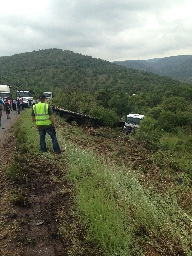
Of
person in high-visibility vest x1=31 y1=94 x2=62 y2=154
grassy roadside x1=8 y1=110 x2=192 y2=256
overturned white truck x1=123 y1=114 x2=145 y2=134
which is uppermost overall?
person in high-visibility vest x1=31 y1=94 x2=62 y2=154

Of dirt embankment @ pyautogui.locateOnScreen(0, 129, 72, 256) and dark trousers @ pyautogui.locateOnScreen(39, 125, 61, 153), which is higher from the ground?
dark trousers @ pyautogui.locateOnScreen(39, 125, 61, 153)

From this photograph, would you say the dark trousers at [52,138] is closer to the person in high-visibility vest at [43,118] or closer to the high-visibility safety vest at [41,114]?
the person in high-visibility vest at [43,118]

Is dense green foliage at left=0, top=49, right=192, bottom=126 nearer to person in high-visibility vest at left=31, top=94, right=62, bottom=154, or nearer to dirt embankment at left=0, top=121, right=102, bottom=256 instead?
person in high-visibility vest at left=31, top=94, right=62, bottom=154

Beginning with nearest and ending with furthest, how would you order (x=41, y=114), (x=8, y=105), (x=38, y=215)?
(x=38, y=215)
(x=41, y=114)
(x=8, y=105)

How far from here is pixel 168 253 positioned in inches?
118

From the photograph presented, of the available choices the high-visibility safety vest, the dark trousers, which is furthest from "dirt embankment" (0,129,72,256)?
the high-visibility safety vest

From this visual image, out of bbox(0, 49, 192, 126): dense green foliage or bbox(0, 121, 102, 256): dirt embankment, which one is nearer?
bbox(0, 121, 102, 256): dirt embankment

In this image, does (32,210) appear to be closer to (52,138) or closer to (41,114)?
(52,138)

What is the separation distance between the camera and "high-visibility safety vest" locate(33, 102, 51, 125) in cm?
729

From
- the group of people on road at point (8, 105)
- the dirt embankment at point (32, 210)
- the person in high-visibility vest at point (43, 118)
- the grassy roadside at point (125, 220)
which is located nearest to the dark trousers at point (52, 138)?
the person in high-visibility vest at point (43, 118)

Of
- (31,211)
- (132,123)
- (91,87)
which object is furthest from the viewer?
(91,87)

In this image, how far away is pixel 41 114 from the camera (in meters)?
7.31

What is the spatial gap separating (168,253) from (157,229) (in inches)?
16.4

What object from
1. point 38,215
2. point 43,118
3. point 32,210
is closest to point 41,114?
point 43,118
